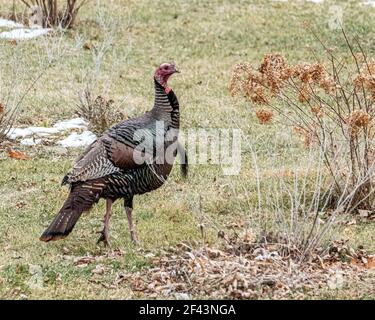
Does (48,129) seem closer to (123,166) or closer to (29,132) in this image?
(29,132)

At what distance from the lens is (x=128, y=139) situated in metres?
8.92

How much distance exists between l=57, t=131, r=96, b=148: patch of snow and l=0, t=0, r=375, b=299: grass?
30 centimetres

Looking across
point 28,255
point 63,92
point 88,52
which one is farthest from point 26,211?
point 88,52

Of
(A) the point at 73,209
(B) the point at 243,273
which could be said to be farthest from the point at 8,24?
(B) the point at 243,273

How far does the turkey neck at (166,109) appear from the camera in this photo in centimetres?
913

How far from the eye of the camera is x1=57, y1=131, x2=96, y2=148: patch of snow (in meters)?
13.5

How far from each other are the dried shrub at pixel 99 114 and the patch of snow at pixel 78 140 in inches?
4.4

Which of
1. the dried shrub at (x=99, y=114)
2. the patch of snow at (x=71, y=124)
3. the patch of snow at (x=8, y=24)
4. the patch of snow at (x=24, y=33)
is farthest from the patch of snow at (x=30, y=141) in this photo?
the patch of snow at (x=8, y=24)

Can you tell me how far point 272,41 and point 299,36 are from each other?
2.19 ft

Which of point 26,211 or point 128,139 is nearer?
point 128,139

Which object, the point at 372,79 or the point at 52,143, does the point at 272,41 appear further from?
the point at 372,79

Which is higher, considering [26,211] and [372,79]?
[372,79]

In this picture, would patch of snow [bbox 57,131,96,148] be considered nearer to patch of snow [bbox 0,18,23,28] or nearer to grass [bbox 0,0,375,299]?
grass [bbox 0,0,375,299]
